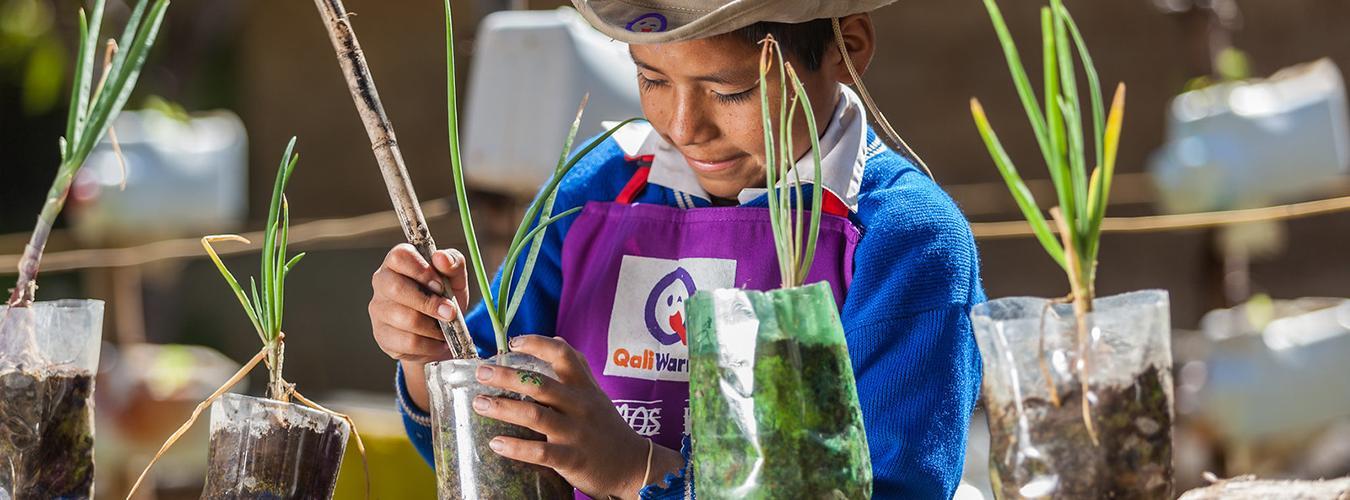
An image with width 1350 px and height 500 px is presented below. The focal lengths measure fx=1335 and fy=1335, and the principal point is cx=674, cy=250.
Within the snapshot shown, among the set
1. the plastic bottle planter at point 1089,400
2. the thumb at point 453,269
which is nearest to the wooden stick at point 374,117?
the thumb at point 453,269

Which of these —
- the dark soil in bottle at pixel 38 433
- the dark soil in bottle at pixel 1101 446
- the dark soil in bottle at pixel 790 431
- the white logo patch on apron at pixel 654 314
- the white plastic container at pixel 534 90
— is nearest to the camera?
the dark soil in bottle at pixel 1101 446

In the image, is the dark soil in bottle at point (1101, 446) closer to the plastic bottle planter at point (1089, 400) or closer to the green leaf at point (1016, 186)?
the plastic bottle planter at point (1089, 400)

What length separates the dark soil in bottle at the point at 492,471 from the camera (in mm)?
1267

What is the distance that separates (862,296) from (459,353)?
0.45 m

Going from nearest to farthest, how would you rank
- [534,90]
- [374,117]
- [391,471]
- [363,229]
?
[374,117], [391,471], [534,90], [363,229]

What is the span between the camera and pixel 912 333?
1425 millimetres

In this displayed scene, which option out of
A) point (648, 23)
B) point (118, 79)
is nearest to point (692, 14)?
point (648, 23)

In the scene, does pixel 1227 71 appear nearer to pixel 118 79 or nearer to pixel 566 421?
pixel 566 421

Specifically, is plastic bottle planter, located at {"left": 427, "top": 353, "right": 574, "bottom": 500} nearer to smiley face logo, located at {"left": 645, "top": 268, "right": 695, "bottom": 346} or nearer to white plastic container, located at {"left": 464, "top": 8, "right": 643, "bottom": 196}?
smiley face logo, located at {"left": 645, "top": 268, "right": 695, "bottom": 346}

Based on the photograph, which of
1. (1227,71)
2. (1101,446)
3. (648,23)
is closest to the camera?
(1101,446)

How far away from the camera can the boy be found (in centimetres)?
136

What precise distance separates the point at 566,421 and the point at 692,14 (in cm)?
50

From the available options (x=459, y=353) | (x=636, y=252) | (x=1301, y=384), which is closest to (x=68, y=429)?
(x=459, y=353)

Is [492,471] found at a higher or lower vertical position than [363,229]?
lower
